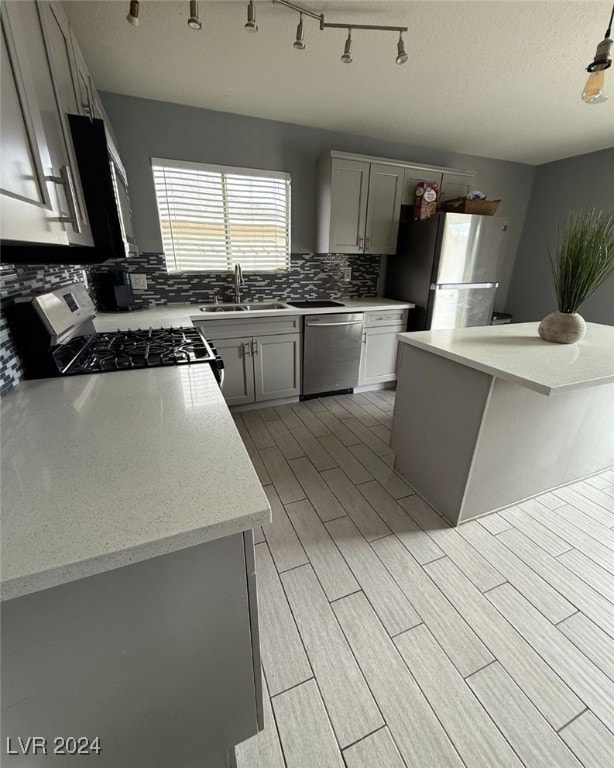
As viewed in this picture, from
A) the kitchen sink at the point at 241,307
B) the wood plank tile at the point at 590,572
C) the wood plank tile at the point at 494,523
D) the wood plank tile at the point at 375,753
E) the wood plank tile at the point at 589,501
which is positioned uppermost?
the kitchen sink at the point at 241,307

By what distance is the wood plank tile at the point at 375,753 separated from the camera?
940mm

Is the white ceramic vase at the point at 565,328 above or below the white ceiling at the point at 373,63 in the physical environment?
below

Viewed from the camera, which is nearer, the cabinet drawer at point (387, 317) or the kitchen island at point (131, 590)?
the kitchen island at point (131, 590)

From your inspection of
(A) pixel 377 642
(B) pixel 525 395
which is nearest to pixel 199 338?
(A) pixel 377 642

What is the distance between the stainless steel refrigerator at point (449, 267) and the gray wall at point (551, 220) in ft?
3.96

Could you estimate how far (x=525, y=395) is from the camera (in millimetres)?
1608

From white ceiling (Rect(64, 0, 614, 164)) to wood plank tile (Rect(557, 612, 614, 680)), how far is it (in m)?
2.71

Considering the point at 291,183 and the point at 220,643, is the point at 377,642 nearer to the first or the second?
the point at 220,643

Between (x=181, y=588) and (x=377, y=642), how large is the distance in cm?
97

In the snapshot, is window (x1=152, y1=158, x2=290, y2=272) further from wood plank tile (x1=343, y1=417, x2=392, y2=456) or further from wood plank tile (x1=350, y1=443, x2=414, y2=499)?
wood plank tile (x1=350, y1=443, x2=414, y2=499)

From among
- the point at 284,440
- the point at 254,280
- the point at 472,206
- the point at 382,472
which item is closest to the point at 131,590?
the point at 382,472

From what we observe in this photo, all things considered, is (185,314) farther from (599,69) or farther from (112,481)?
(599,69)

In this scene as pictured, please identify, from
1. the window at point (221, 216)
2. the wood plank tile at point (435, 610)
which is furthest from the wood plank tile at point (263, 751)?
the window at point (221, 216)

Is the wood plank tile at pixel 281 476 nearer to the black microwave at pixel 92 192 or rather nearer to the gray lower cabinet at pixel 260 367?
the gray lower cabinet at pixel 260 367
